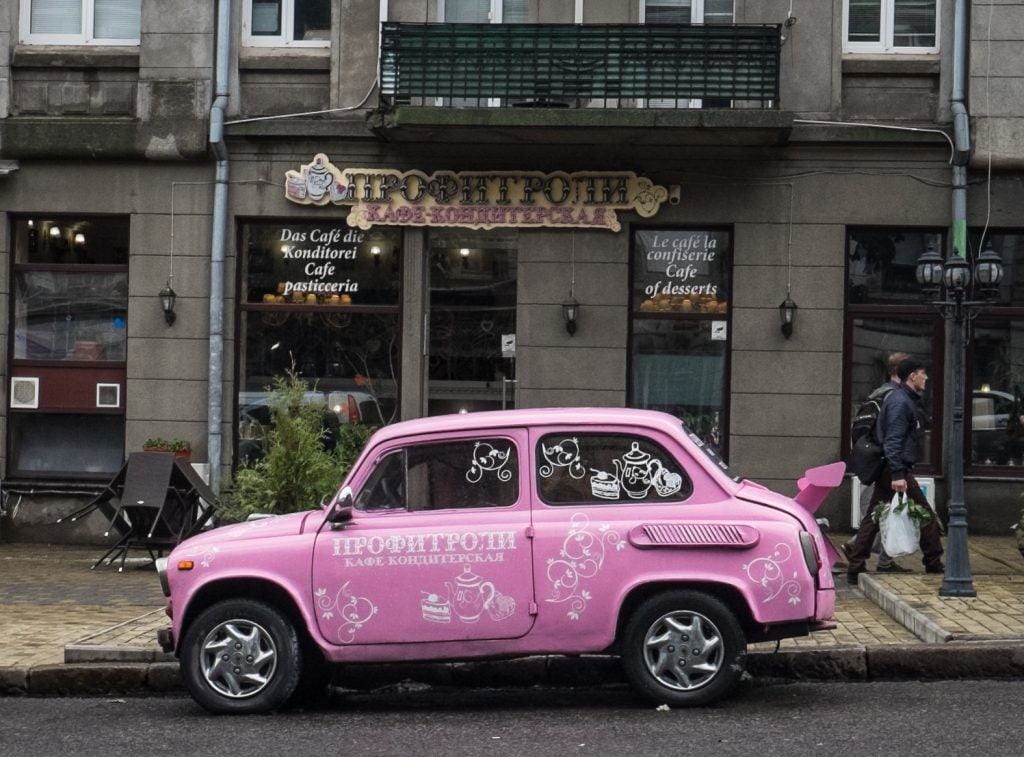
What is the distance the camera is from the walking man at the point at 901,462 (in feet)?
40.8

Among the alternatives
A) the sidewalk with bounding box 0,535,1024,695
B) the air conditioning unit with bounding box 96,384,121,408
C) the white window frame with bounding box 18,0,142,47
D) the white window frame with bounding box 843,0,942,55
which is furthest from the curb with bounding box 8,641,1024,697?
the white window frame with bounding box 18,0,142,47

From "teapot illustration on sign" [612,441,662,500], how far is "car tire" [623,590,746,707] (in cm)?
60

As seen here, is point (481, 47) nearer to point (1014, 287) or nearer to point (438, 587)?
point (1014, 287)

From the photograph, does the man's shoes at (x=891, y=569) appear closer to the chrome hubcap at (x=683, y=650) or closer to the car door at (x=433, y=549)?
the chrome hubcap at (x=683, y=650)

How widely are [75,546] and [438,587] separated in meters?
9.43

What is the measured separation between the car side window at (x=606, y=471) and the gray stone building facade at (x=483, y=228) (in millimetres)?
7705

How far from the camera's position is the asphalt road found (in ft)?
23.2

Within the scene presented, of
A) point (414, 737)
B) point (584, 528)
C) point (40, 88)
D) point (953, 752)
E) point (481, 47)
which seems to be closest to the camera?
point (953, 752)

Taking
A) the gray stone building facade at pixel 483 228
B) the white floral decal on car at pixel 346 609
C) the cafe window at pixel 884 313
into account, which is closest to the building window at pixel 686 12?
the gray stone building facade at pixel 483 228

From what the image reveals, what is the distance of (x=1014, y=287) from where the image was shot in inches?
623

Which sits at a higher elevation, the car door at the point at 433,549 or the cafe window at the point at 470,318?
the cafe window at the point at 470,318

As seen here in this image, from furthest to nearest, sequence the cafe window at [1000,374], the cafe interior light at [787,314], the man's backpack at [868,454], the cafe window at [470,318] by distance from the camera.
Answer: the cafe window at [470,318] → the cafe window at [1000,374] → the cafe interior light at [787,314] → the man's backpack at [868,454]

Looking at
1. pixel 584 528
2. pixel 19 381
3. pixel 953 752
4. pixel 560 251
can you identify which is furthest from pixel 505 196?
pixel 953 752

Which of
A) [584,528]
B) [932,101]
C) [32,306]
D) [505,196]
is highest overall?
[932,101]
